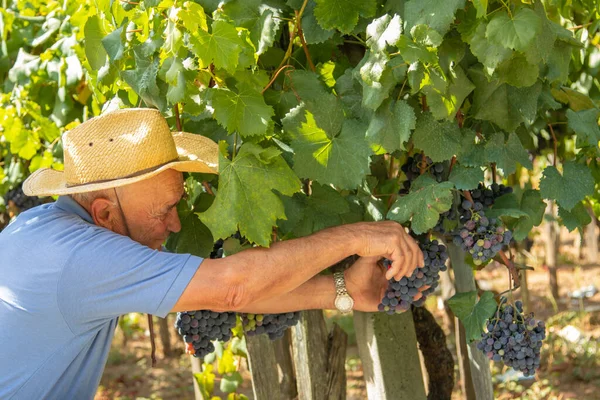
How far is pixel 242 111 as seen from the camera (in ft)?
7.05

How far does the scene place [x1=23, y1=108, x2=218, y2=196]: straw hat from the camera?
2311 millimetres

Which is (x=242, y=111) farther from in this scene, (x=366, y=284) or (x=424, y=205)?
(x=366, y=284)

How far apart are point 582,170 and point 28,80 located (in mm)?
3110

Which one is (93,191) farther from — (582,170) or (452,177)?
(582,170)

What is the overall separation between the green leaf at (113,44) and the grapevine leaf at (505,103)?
39.4 inches

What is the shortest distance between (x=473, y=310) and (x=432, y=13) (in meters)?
0.94

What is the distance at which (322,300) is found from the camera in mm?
2658

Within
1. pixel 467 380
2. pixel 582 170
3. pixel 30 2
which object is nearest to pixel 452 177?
pixel 582 170

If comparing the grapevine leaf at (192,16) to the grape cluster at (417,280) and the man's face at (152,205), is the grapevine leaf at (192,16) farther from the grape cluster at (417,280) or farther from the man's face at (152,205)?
the grape cluster at (417,280)

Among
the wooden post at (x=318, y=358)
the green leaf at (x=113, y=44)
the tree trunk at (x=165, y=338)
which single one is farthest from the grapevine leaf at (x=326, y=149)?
the tree trunk at (x=165, y=338)

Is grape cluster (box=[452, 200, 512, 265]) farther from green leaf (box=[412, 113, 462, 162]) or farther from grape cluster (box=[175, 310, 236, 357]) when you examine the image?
grape cluster (box=[175, 310, 236, 357])

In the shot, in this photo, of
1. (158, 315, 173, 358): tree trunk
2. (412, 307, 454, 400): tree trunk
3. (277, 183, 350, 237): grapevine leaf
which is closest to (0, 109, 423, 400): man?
(277, 183, 350, 237): grapevine leaf

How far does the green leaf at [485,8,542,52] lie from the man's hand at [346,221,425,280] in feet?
2.10

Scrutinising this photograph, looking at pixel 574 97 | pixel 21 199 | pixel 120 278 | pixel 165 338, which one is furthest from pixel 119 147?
pixel 165 338
